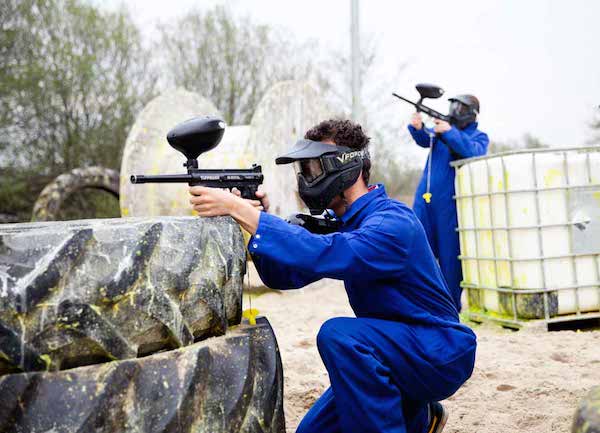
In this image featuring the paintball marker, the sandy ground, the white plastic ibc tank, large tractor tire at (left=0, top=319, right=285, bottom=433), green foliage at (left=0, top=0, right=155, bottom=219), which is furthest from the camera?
green foliage at (left=0, top=0, right=155, bottom=219)

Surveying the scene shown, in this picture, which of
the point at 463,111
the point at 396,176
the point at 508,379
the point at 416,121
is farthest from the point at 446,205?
the point at 396,176

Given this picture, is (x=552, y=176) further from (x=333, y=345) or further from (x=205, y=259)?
(x=205, y=259)

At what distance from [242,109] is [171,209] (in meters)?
5.48

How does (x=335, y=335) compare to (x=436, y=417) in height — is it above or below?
above

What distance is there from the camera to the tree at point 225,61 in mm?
12234

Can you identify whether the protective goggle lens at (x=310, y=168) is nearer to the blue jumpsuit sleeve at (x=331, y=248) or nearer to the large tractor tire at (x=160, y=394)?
the blue jumpsuit sleeve at (x=331, y=248)

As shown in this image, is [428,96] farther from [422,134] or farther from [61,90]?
[61,90]

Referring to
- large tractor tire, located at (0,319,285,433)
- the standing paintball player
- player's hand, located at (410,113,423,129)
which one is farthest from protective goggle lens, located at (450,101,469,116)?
large tractor tire, located at (0,319,285,433)

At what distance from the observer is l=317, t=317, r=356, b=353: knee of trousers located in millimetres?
2305

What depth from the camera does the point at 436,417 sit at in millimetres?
2580

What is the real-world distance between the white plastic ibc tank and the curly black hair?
2.67 m

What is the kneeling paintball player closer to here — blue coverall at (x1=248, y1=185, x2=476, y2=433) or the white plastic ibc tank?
blue coverall at (x1=248, y1=185, x2=476, y2=433)

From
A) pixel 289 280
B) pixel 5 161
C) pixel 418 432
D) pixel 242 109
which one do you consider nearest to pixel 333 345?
pixel 289 280

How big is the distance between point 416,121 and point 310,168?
368 centimetres
